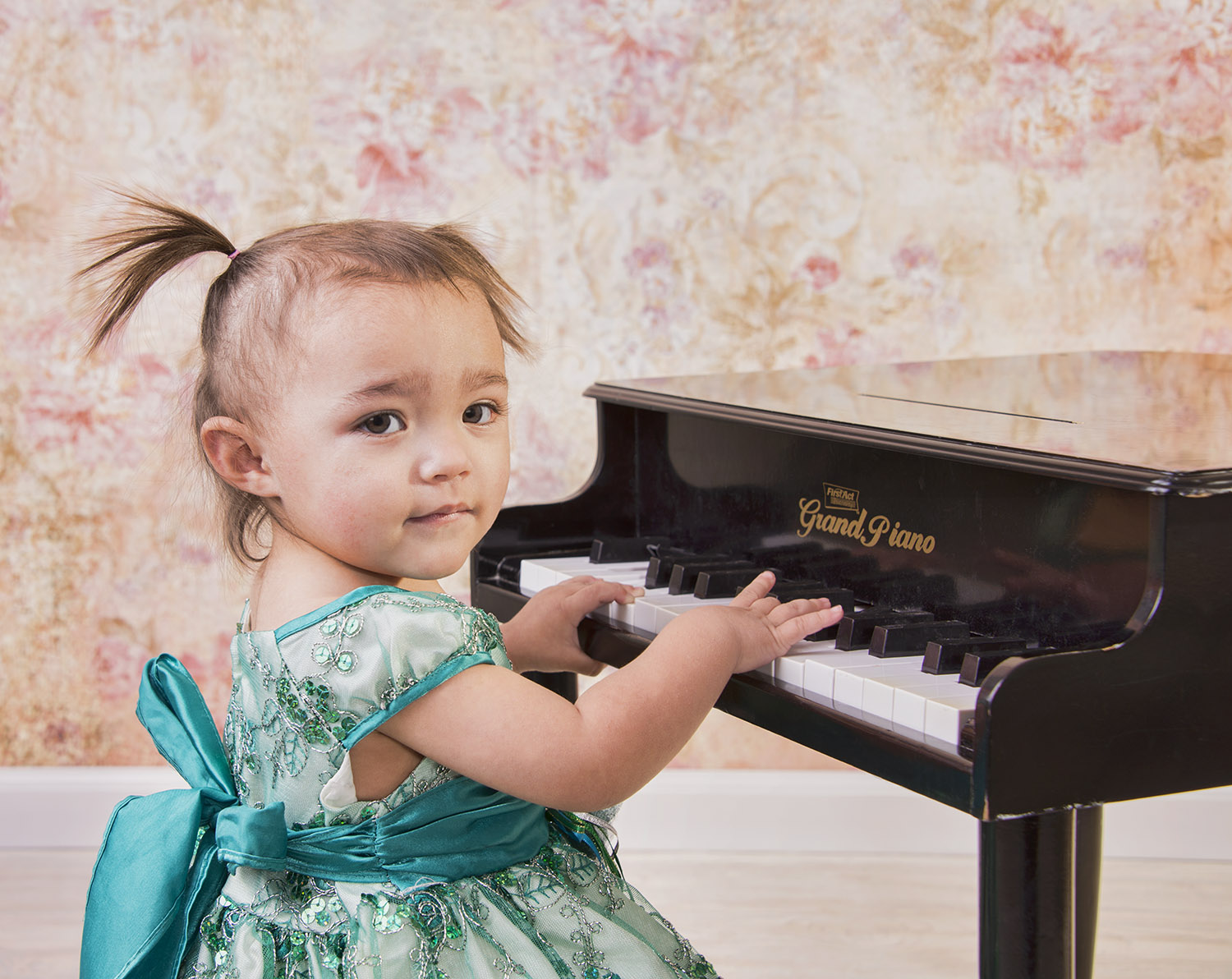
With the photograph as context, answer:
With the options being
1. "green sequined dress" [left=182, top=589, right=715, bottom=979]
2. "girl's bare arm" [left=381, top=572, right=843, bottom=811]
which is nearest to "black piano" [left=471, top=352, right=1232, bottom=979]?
"girl's bare arm" [left=381, top=572, right=843, bottom=811]

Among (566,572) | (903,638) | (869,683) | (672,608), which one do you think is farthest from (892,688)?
(566,572)

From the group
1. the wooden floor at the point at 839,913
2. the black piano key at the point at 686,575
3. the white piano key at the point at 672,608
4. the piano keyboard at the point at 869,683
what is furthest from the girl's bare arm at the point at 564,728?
the wooden floor at the point at 839,913

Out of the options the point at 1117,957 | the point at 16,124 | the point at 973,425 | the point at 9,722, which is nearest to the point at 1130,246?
the point at 1117,957

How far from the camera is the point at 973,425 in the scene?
4.64 ft

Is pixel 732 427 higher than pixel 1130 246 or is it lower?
lower

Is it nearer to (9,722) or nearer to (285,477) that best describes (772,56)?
(285,477)

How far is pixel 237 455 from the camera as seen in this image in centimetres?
125

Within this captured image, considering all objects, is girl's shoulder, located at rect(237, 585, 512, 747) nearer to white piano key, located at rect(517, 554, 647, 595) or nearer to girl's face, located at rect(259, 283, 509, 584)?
girl's face, located at rect(259, 283, 509, 584)

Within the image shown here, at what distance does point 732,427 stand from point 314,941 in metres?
0.85

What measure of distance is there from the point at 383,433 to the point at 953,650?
22.2 inches

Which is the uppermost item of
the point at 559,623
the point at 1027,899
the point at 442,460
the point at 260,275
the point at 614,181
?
the point at 614,181

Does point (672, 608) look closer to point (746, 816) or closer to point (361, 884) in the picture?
point (361, 884)

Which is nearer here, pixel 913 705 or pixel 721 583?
pixel 913 705

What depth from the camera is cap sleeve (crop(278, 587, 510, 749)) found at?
1144 mm
